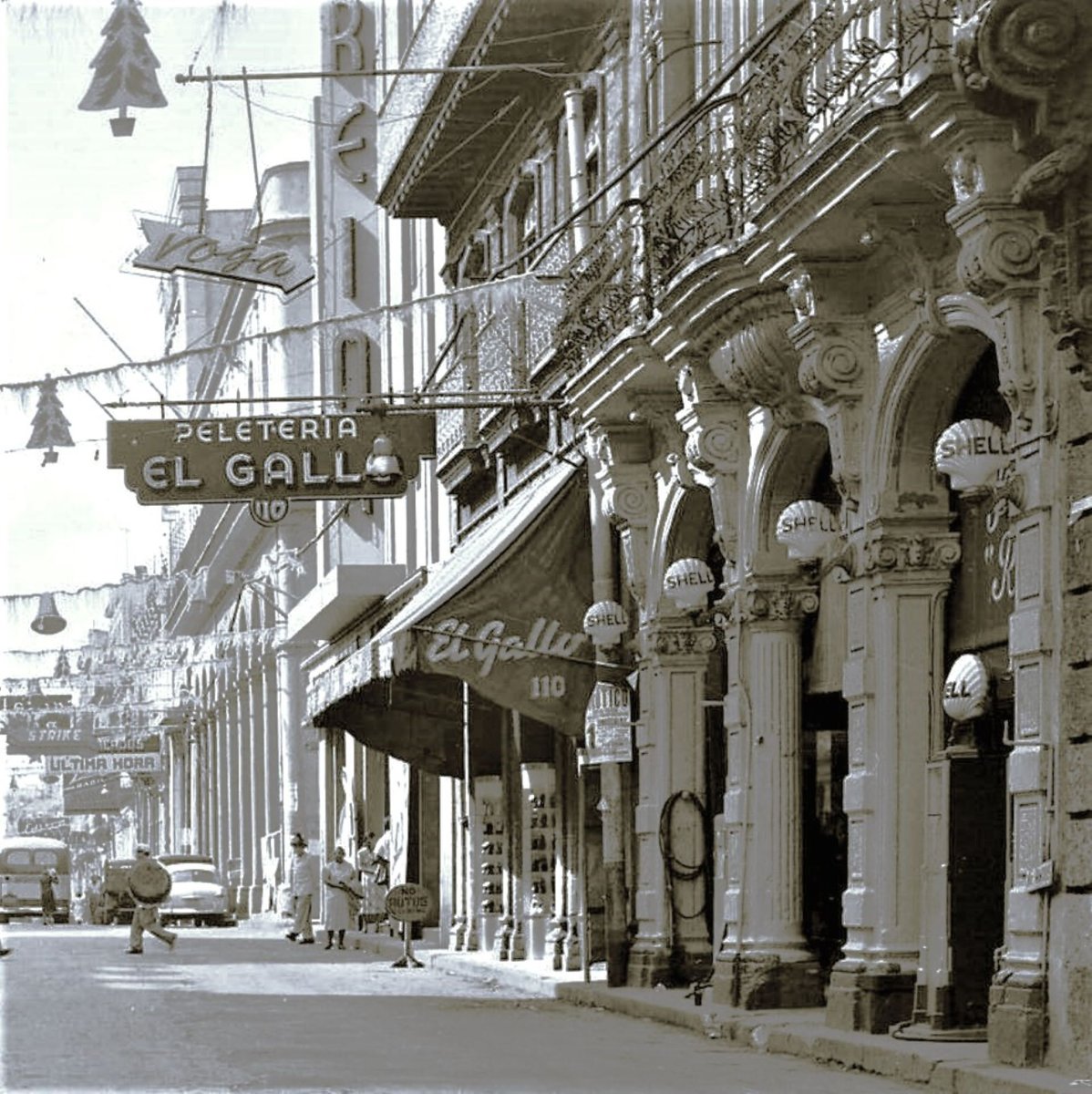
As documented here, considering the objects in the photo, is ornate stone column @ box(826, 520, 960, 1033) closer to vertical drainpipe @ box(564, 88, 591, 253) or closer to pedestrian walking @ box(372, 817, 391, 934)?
vertical drainpipe @ box(564, 88, 591, 253)

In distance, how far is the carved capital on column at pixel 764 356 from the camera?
800 inches

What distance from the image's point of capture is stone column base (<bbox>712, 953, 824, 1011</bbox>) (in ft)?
69.4

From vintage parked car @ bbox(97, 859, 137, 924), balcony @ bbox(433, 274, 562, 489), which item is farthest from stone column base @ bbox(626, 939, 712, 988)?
vintage parked car @ bbox(97, 859, 137, 924)

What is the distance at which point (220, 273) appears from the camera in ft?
99.7

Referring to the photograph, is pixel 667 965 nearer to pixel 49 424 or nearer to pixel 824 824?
pixel 824 824

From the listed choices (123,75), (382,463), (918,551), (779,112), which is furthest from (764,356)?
(382,463)

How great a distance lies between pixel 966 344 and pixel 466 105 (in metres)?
14.6

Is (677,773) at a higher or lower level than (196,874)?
higher

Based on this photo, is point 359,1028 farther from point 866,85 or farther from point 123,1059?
point 866,85

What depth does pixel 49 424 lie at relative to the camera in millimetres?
27953

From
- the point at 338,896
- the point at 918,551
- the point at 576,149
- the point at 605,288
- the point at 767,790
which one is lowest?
the point at 338,896

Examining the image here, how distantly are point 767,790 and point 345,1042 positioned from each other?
4.32 m

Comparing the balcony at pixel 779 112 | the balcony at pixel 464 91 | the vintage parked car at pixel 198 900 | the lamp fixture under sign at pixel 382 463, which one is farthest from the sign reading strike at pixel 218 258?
the vintage parked car at pixel 198 900

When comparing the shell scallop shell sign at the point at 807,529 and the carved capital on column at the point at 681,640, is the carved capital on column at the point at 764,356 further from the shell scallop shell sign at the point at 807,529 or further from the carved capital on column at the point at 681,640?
the carved capital on column at the point at 681,640
